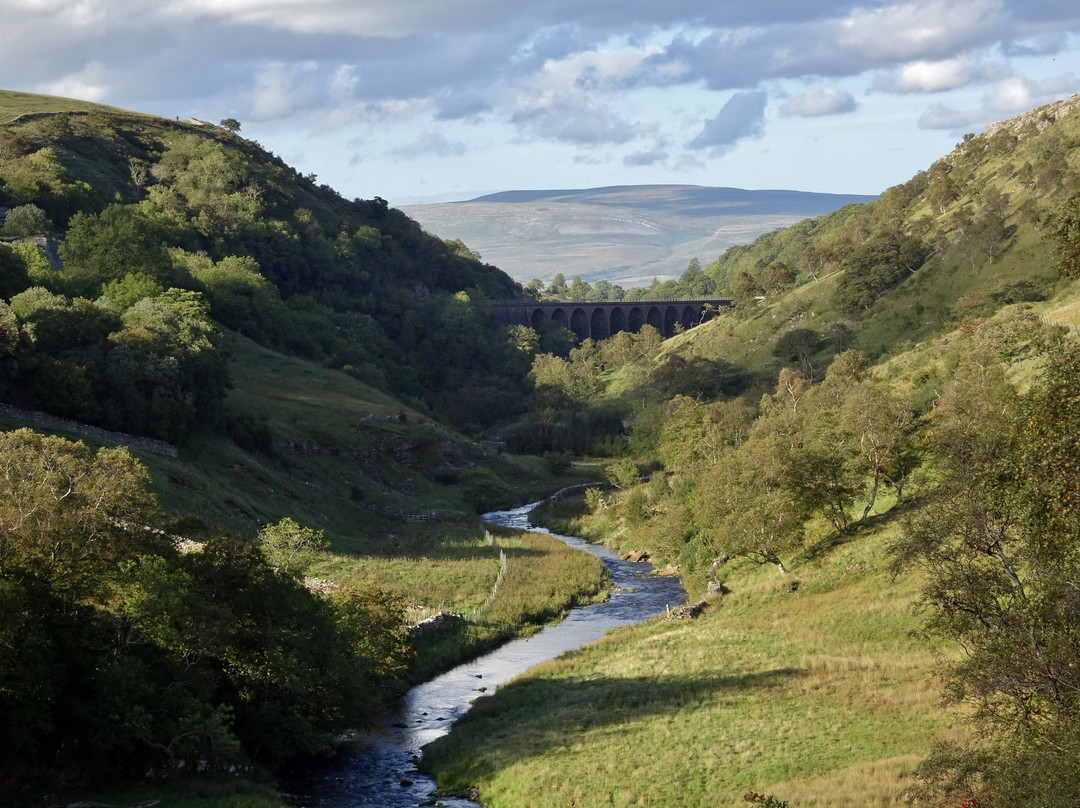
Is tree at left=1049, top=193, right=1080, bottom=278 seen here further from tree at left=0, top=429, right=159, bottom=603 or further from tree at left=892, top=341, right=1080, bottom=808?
tree at left=0, top=429, right=159, bottom=603

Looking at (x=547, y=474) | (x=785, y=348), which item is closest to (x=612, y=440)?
(x=547, y=474)

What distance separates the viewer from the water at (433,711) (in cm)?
3706

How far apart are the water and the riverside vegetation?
1.37m

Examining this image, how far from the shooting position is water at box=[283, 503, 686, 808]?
122 feet

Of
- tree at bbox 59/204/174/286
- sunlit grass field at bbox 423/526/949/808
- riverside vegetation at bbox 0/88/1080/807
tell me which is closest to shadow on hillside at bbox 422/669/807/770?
sunlit grass field at bbox 423/526/949/808

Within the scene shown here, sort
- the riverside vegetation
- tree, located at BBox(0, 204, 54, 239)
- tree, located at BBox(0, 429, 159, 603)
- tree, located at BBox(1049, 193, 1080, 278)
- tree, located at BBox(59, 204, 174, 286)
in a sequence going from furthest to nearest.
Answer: tree, located at BBox(0, 204, 54, 239)
tree, located at BBox(59, 204, 174, 286)
tree, located at BBox(0, 429, 159, 603)
the riverside vegetation
tree, located at BBox(1049, 193, 1080, 278)

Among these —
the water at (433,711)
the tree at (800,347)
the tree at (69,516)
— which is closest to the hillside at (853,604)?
A: the water at (433,711)

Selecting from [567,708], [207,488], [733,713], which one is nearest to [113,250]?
[207,488]

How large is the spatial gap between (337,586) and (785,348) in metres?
104

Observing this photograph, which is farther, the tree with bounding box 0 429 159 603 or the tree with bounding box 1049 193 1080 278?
the tree with bounding box 0 429 159 603

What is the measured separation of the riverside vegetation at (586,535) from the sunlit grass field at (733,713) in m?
0.17

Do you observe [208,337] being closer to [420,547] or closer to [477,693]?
[420,547]

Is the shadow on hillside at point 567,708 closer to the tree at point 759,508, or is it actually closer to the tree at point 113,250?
the tree at point 759,508

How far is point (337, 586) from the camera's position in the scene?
192 ft
